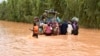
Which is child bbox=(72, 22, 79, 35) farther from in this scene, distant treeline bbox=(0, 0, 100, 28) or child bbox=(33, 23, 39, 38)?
distant treeline bbox=(0, 0, 100, 28)

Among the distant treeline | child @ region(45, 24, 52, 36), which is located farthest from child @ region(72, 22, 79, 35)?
the distant treeline

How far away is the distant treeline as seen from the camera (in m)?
33.4

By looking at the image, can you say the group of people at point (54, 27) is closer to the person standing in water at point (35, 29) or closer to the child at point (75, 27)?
the child at point (75, 27)

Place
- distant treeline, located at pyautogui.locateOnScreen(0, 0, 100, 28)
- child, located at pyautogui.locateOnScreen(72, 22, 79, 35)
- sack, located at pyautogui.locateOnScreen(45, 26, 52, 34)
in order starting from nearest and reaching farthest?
sack, located at pyautogui.locateOnScreen(45, 26, 52, 34) < child, located at pyautogui.locateOnScreen(72, 22, 79, 35) < distant treeline, located at pyautogui.locateOnScreen(0, 0, 100, 28)

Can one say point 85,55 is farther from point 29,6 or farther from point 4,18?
point 4,18

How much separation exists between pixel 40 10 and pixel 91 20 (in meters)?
18.4

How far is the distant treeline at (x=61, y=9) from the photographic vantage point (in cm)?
3342

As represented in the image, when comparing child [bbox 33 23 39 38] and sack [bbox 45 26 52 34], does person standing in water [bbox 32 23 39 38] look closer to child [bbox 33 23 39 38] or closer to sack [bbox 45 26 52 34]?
child [bbox 33 23 39 38]

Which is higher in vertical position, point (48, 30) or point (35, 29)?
point (35, 29)

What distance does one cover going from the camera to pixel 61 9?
4481cm

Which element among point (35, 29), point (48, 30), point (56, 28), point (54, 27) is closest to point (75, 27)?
point (56, 28)

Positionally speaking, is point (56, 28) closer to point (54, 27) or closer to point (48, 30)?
point (54, 27)

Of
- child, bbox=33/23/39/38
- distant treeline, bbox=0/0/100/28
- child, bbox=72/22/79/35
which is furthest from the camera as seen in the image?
distant treeline, bbox=0/0/100/28

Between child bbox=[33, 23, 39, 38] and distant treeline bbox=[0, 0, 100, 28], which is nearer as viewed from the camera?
child bbox=[33, 23, 39, 38]
